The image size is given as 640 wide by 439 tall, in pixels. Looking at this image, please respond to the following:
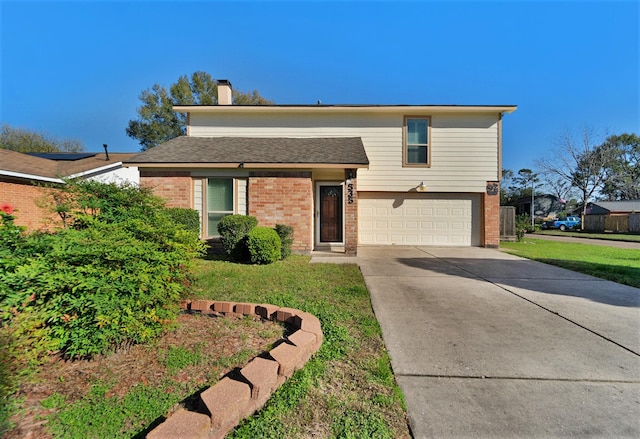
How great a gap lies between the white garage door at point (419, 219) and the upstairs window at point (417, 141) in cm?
133

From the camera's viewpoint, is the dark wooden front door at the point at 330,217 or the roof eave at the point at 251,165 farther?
the dark wooden front door at the point at 330,217

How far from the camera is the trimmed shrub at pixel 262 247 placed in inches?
274

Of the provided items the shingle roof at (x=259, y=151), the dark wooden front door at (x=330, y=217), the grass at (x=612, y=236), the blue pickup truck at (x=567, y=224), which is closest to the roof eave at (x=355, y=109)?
the shingle roof at (x=259, y=151)

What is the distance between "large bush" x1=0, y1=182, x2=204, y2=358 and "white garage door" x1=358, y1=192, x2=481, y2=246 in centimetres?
912

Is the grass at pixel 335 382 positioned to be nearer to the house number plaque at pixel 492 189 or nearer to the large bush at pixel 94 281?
the large bush at pixel 94 281

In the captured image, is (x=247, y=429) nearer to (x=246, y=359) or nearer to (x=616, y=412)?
(x=246, y=359)

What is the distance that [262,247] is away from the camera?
693 centimetres

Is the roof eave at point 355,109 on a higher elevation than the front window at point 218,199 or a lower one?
higher

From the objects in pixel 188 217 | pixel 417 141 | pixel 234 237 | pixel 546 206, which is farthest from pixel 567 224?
pixel 188 217

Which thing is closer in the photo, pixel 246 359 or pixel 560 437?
pixel 560 437

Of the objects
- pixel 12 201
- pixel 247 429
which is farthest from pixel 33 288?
pixel 12 201

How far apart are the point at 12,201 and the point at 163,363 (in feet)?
38.5

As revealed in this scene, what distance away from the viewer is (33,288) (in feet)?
6.95

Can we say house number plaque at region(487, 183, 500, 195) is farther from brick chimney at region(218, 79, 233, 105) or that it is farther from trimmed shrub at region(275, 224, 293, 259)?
brick chimney at region(218, 79, 233, 105)
